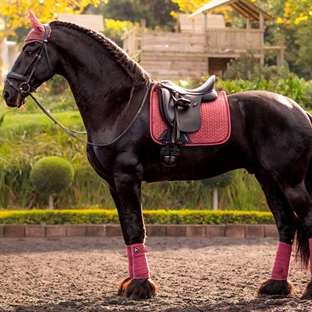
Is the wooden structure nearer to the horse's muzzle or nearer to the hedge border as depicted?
the hedge border

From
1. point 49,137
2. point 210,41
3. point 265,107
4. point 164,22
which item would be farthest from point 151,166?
point 164,22

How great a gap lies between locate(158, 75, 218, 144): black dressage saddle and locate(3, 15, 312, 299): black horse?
13cm

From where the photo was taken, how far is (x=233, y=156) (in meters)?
5.76

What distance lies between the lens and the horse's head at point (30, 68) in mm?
5629

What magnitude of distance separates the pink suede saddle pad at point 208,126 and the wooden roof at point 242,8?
65.1 feet

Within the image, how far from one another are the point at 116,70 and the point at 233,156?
1221mm

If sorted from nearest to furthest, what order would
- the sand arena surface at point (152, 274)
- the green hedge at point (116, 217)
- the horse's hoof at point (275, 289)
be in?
the sand arena surface at point (152, 274) < the horse's hoof at point (275, 289) < the green hedge at point (116, 217)

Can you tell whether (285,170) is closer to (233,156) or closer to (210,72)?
(233,156)

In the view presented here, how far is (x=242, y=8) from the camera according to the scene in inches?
1077

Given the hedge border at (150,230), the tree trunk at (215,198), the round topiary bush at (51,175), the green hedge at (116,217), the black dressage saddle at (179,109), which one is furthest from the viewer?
the tree trunk at (215,198)

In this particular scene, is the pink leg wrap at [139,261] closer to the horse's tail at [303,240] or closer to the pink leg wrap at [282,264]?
the pink leg wrap at [282,264]

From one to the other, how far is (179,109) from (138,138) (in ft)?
1.39

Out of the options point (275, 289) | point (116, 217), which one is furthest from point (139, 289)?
point (116, 217)

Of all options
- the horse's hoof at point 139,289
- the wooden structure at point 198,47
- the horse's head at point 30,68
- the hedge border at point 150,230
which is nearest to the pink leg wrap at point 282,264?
the horse's hoof at point 139,289
